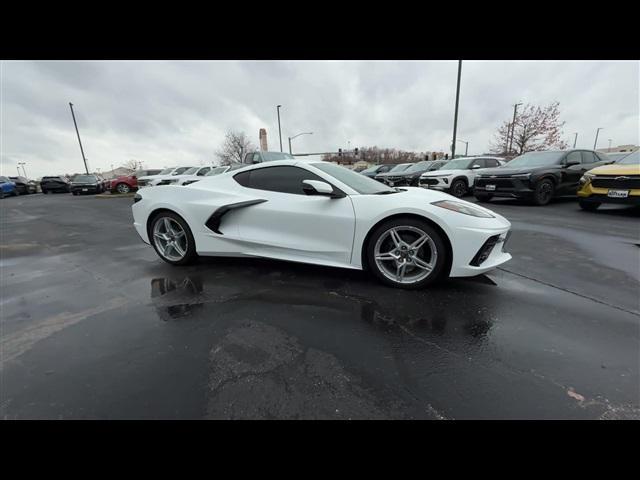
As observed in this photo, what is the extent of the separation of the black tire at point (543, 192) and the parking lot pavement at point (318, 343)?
16.8ft

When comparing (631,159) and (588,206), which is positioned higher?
(631,159)

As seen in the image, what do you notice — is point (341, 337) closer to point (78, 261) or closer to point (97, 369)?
point (97, 369)

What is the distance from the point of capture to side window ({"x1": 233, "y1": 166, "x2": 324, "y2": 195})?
319 centimetres

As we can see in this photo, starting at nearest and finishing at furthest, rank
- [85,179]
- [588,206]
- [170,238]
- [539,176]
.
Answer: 1. [170,238]
2. [588,206]
3. [539,176]
4. [85,179]

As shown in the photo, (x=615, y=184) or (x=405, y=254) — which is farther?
(x=615, y=184)

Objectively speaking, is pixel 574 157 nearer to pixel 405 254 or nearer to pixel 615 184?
pixel 615 184

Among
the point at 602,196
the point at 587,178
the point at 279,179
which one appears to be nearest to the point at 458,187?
the point at 587,178

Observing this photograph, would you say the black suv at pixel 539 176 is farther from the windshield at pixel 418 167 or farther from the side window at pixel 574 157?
the windshield at pixel 418 167

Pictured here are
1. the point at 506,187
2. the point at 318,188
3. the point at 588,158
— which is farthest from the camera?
the point at 588,158

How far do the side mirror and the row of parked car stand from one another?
7129mm

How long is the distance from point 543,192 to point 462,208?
24.4 feet

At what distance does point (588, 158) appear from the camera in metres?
8.99
